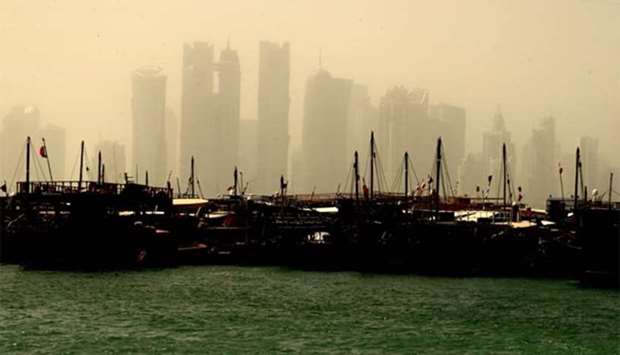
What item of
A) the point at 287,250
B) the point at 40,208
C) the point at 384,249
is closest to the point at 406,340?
the point at 384,249

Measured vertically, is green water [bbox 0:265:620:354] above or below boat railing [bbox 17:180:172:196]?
below

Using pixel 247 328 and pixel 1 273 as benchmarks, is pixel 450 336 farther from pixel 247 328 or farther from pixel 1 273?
pixel 1 273

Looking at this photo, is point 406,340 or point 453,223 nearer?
point 406,340

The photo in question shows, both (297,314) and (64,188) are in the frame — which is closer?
(297,314)

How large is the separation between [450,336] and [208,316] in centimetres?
1362

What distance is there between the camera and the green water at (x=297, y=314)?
39438 millimetres

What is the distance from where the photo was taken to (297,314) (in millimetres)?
48281

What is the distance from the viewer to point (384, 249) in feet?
240

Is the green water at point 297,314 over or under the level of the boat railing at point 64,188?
under

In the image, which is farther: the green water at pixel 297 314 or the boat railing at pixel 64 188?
the boat railing at pixel 64 188

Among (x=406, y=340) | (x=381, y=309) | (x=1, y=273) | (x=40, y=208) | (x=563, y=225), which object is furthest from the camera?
(x=40, y=208)

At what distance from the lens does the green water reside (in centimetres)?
3944

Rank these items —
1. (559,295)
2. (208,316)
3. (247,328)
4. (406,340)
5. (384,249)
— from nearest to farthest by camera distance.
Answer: (406,340) → (247,328) → (208,316) → (559,295) → (384,249)

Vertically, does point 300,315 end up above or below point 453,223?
below
